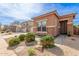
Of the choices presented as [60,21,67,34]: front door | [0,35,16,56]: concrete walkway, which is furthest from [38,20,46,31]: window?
[0,35,16,56]: concrete walkway

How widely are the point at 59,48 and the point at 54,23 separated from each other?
0.53m

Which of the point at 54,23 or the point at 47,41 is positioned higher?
the point at 54,23

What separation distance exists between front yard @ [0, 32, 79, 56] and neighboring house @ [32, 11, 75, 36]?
0.15 meters

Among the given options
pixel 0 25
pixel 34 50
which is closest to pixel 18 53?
pixel 34 50

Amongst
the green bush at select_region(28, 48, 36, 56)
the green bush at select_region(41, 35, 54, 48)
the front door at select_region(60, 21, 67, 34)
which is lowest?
the green bush at select_region(28, 48, 36, 56)

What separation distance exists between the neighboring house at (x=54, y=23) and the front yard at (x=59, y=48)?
0.49 feet

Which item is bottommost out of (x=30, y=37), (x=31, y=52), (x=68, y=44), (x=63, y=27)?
(x=31, y=52)

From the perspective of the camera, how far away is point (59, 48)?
298cm

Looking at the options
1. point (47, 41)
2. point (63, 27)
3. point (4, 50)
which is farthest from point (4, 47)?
point (63, 27)

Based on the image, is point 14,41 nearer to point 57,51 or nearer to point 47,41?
point 47,41

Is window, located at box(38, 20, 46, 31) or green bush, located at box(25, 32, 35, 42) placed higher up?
window, located at box(38, 20, 46, 31)

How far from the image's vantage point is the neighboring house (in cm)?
307

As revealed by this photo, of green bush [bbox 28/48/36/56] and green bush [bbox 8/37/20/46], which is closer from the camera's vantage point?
green bush [bbox 28/48/36/56]

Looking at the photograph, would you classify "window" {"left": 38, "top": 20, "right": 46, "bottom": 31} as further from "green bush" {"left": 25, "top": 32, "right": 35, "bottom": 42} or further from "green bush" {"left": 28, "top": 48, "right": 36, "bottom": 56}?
"green bush" {"left": 28, "top": 48, "right": 36, "bottom": 56}
